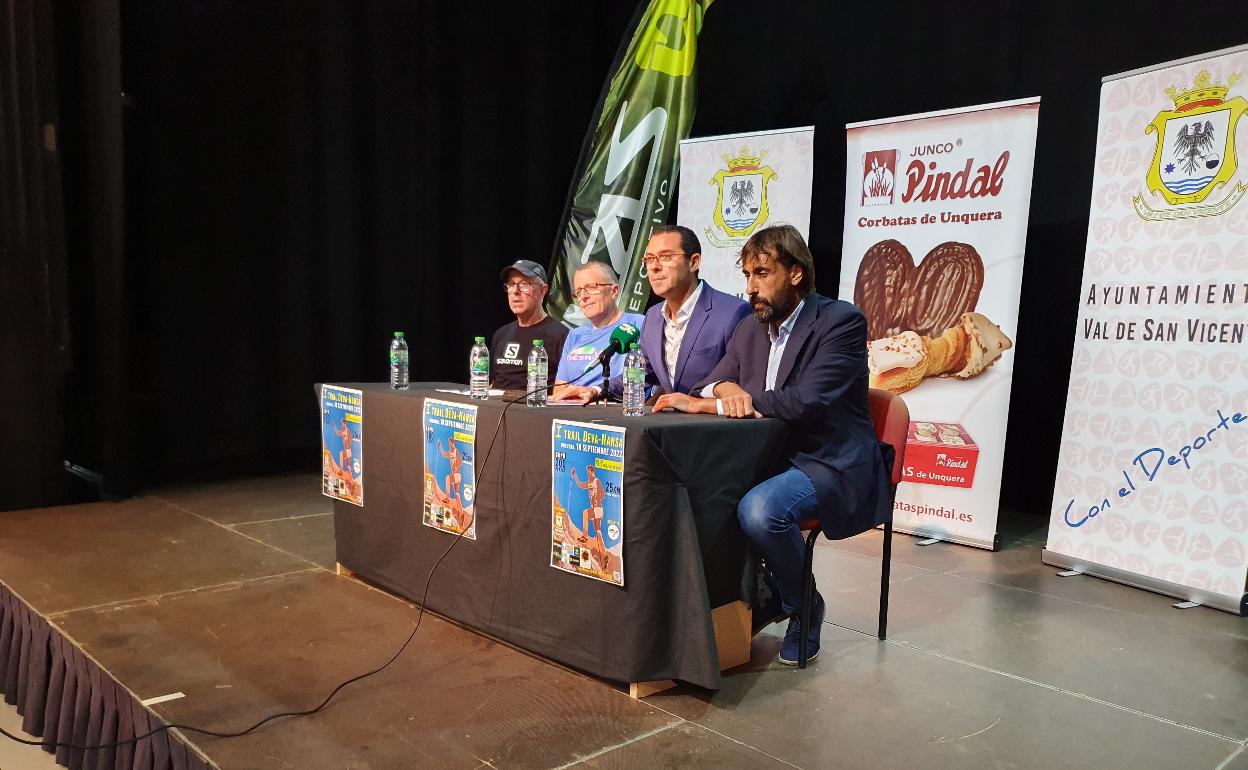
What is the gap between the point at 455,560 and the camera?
2.58 metres

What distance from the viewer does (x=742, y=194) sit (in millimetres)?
4566

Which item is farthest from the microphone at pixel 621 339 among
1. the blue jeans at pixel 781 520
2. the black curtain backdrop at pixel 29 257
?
the black curtain backdrop at pixel 29 257

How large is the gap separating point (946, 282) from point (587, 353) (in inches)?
70.0

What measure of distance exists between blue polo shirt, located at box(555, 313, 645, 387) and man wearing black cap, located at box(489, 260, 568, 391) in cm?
36

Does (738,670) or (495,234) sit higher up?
(495,234)

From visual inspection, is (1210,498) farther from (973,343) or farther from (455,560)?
(455,560)

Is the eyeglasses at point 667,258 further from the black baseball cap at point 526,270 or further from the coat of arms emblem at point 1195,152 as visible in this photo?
the coat of arms emblem at point 1195,152

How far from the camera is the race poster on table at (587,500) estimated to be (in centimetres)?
204

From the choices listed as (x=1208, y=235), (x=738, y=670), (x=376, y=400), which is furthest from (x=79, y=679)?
(x=1208, y=235)

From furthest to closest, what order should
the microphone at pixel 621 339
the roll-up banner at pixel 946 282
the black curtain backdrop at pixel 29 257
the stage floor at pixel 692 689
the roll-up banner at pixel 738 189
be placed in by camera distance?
the roll-up banner at pixel 738 189 < the black curtain backdrop at pixel 29 257 < the roll-up banner at pixel 946 282 < the microphone at pixel 621 339 < the stage floor at pixel 692 689

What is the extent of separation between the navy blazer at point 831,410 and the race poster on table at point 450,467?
825 millimetres

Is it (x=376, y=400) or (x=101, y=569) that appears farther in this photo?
(x=101, y=569)

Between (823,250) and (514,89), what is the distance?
262 centimetres

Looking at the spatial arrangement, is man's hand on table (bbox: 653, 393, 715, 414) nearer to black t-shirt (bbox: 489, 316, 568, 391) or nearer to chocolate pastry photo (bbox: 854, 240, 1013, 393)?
black t-shirt (bbox: 489, 316, 568, 391)
